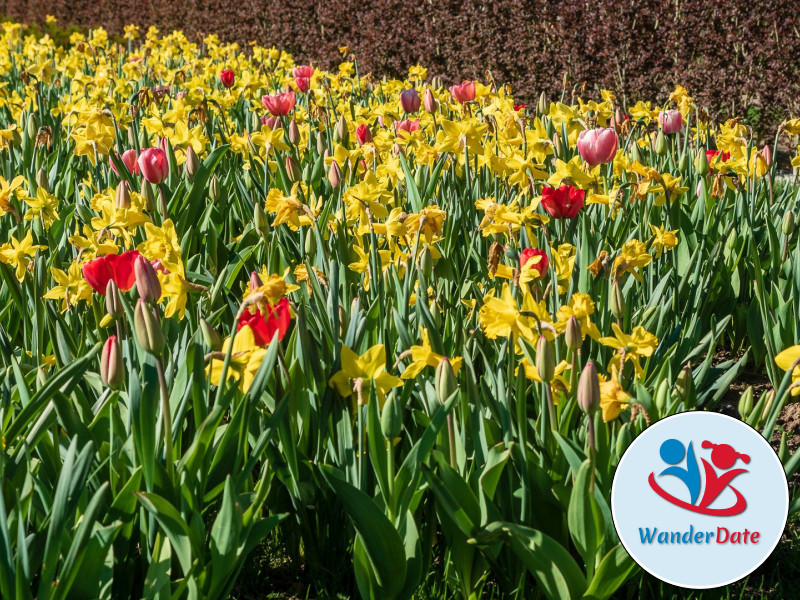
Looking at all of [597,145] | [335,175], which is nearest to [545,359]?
[597,145]

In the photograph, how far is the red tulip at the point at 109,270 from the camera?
1.56m

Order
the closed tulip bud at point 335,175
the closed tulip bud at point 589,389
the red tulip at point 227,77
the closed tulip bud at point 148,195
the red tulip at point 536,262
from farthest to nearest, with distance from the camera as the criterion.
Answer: the red tulip at point 227,77
the closed tulip bud at point 335,175
the closed tulip bud at point 148,195
the red tulip at point 536,262
the closed tulip bud at point 589,389

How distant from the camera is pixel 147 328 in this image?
4.21ft

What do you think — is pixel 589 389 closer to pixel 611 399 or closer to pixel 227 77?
pixel 611 399

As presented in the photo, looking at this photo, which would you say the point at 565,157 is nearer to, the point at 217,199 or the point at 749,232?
the point at 749,232

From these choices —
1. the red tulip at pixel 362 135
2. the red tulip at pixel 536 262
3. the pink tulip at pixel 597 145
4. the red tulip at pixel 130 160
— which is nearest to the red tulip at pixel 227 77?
the red tulip at pixel 362 135

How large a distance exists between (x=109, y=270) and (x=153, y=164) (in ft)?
2.93

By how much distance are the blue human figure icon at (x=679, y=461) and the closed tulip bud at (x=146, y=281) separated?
2.86ft

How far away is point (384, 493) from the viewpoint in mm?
1354

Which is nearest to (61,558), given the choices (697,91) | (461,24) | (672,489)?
(672,489)

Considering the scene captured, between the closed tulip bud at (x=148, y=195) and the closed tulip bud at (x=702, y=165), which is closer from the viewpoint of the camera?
the closed tulip bud at (x=148, y=195)

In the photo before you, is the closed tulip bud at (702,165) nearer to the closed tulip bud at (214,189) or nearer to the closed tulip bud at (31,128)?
the closed tulip bud at (214,189)

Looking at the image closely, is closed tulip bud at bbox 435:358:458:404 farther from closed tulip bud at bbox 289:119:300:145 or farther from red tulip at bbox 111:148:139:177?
closed tulip bud at bbox 289:119:300:145

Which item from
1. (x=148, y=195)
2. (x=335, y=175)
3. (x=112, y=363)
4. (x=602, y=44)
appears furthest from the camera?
(x=602, y=44)
